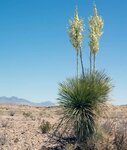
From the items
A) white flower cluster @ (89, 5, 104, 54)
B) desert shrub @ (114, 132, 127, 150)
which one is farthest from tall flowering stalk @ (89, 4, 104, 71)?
desert shrub @ (114, 132, 127, 150)

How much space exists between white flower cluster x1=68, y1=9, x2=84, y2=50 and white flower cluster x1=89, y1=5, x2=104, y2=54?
Answer: 14.0 inches

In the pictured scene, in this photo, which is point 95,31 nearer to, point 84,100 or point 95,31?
point 95,31

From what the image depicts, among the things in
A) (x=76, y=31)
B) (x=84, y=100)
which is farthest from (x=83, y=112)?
(x=76, y=31)

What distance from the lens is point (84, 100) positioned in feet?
45.5

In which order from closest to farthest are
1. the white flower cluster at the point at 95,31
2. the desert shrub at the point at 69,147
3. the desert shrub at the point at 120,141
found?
1. the desert shrub at the point at 69,147
2. the desert shrub at the point at 120,141
3. the white flower cluster at the point at 95,31

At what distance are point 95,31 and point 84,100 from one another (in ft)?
7.69

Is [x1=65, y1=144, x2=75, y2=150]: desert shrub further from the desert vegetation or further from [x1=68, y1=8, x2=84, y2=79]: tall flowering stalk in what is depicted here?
[x1=68, y1=8, x2=84, y2=79]: tall flowering stalk

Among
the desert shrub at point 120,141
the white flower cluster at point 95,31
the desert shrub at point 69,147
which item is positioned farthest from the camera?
the white flower cluster at point 95,31

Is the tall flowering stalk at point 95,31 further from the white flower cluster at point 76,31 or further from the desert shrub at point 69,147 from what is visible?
the desert shrub at point 69,147

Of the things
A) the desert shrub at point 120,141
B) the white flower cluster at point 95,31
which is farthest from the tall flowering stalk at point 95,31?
the desert shrub at point 120,141

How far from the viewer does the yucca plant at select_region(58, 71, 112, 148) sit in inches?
539

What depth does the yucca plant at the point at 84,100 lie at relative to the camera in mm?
13688

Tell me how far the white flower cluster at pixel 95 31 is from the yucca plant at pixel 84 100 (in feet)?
3.06

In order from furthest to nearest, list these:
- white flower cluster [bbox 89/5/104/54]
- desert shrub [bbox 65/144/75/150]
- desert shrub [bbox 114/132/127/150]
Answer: white flower cluster [bbox 89/5/104/54]
desert shrub [bbox 114/132/127/150]
desert shrub [bbox 65/144/75/150]
